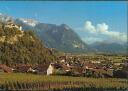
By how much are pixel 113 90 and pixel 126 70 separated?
24.6m

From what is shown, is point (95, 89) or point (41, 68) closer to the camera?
point (95, 89)

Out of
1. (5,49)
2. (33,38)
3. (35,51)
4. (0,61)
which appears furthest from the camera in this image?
(33,38)

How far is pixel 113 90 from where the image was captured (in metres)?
49.8

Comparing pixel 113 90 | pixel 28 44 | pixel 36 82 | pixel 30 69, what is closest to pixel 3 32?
pixel 28 44

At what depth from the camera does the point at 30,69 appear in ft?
245

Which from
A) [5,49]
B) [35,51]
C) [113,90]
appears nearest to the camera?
[113,90]

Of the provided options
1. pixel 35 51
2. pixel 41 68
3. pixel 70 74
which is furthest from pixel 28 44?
pixel 70 74

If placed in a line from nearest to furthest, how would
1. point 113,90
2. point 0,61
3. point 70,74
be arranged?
1. point 113,90
2. point 70,74
3. point 0,61

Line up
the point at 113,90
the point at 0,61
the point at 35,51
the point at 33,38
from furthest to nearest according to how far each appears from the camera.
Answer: the point at 33,38 → the point at 35,51 → the point at 0,61 → the point at 113,90

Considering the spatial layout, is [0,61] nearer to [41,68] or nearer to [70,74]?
[41,68]

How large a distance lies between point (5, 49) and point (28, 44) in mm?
9525

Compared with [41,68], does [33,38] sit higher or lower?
higher

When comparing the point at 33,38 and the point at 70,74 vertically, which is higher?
the point at 33,38

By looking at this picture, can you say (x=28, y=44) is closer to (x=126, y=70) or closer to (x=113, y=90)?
(x=126, y=70)
